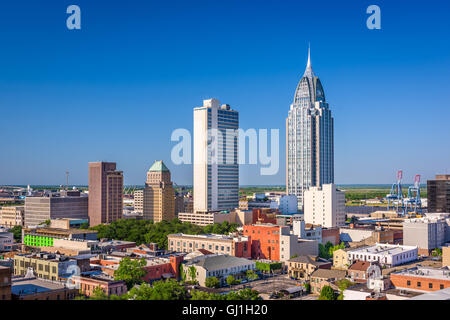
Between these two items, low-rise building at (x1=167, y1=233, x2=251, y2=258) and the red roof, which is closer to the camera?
the red roof

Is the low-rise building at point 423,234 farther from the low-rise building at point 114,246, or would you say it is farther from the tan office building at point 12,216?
the tan office building at point 12,216

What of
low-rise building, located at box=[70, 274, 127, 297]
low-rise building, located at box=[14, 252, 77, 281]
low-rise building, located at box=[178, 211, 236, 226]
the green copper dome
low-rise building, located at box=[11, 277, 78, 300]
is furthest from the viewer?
the green copper dome

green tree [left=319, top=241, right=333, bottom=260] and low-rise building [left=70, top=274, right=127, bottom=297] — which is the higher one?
low-rise building [left=70, top=274, right=127, bottom=297]

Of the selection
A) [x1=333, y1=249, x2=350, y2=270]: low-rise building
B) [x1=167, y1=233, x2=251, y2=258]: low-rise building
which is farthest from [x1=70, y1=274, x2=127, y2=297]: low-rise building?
[x1=333, y1=249, x2=350, y2=270]: low-rise building

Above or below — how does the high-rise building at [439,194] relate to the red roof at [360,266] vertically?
above

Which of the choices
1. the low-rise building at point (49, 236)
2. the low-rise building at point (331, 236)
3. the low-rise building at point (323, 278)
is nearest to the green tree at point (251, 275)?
the low-rise building at point (323, 278)

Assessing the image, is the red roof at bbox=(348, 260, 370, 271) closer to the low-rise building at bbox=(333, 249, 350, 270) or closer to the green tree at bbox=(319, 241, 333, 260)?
the low-rise building at bbox=(333, 249, 350, 270)

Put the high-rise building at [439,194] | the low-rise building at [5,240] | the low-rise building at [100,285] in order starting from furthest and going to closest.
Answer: the high-rise building at [439,194] → the low-rise building at [5,240] → the low-rise building at [100,285]
